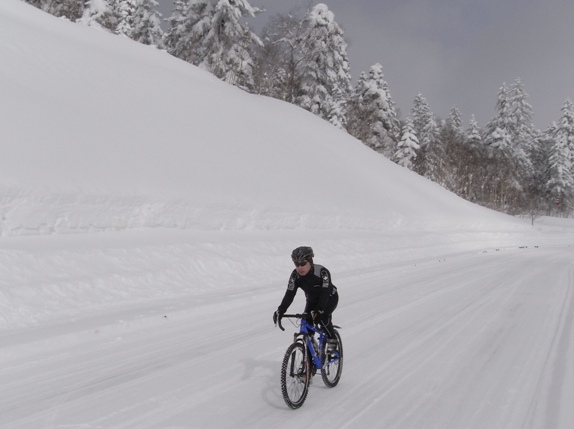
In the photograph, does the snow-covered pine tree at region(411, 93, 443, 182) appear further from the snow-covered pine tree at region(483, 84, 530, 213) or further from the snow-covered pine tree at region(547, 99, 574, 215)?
the snow-covered pine tree at region(547, 99, 574, 215)

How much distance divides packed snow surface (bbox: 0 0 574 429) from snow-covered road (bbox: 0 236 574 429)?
0.12ft

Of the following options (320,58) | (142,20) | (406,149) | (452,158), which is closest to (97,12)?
(142,20)

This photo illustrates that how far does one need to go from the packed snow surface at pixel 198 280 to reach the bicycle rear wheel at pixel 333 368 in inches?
6.6

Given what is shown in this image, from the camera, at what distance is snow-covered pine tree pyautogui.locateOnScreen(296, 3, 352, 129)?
4259 cm

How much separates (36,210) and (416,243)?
19.5 metres

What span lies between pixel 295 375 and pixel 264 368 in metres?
1.32

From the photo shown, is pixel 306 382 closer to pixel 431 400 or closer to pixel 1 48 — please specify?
pixel 431 400

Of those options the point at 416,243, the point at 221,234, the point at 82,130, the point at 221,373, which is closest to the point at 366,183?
the point at 416,243

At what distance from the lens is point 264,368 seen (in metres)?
6.55

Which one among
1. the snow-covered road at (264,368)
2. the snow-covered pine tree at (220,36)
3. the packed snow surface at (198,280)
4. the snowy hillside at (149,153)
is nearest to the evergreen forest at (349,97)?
the snow-covered pine tree at (220,36)

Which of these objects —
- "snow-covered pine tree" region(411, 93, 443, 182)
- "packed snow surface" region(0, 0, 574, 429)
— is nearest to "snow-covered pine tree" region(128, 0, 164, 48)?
"packed snow surface" region(0, 0, 574, 429)

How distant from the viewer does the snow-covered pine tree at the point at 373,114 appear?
178 ft

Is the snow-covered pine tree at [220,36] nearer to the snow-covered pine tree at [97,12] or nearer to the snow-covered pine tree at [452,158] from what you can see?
the snow-covered pine tree at [97,12]

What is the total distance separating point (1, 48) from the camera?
16656 mm
